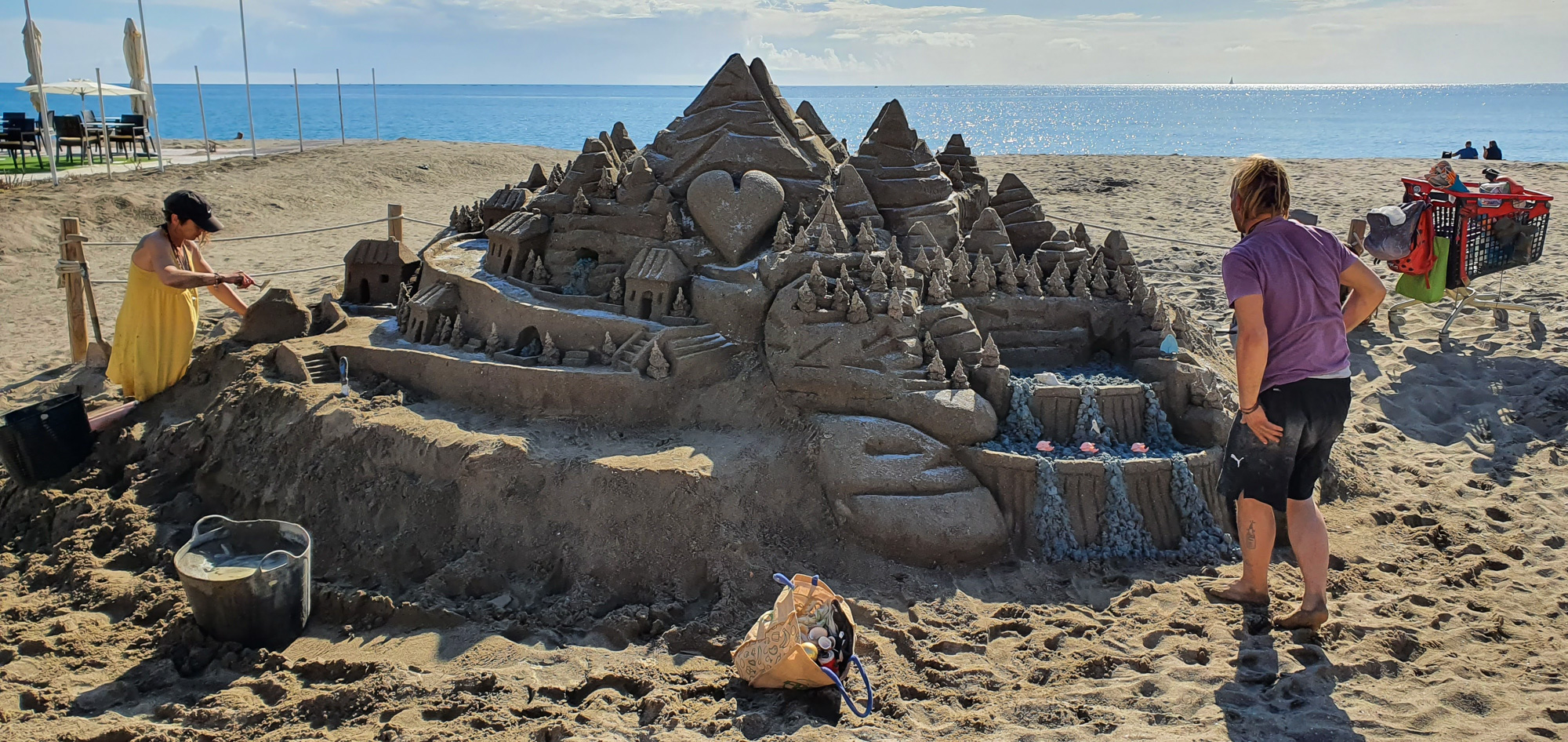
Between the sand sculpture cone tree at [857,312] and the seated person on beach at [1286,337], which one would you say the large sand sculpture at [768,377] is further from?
the seated person on beach at [1286,337]

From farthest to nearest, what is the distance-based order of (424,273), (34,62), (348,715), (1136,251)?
(34,62) < (1136,251) < (424,273) < (348,715)

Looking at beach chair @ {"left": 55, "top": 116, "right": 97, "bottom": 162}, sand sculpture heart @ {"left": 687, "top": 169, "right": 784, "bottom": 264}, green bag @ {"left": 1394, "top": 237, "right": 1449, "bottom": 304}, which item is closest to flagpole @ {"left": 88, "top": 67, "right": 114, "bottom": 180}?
beach chair @ {"left": 55, "top": 116, "right": 97, "bottom": 162}

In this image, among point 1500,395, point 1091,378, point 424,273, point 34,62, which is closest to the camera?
point 1091,378

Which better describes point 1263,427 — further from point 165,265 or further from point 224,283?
point 165,265

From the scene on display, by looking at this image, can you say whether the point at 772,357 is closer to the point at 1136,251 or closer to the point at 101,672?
the point at 101,672


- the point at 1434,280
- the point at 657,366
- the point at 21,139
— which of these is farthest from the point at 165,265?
→ the point at 21,139

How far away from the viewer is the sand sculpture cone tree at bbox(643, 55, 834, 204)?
25.4ft

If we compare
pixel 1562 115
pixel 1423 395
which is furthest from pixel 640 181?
pixel 1562 115

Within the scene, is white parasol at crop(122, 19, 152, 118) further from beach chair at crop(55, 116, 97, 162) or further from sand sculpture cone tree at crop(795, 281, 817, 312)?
sand sculpture cone tree at crop(795, 281, 817, 312)

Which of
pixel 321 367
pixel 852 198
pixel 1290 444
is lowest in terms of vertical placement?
pixel 321 367

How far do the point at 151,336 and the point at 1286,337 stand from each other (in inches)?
284

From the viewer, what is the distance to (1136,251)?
497 inches

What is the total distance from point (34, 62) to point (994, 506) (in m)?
16.6

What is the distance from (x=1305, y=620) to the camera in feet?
14.8
